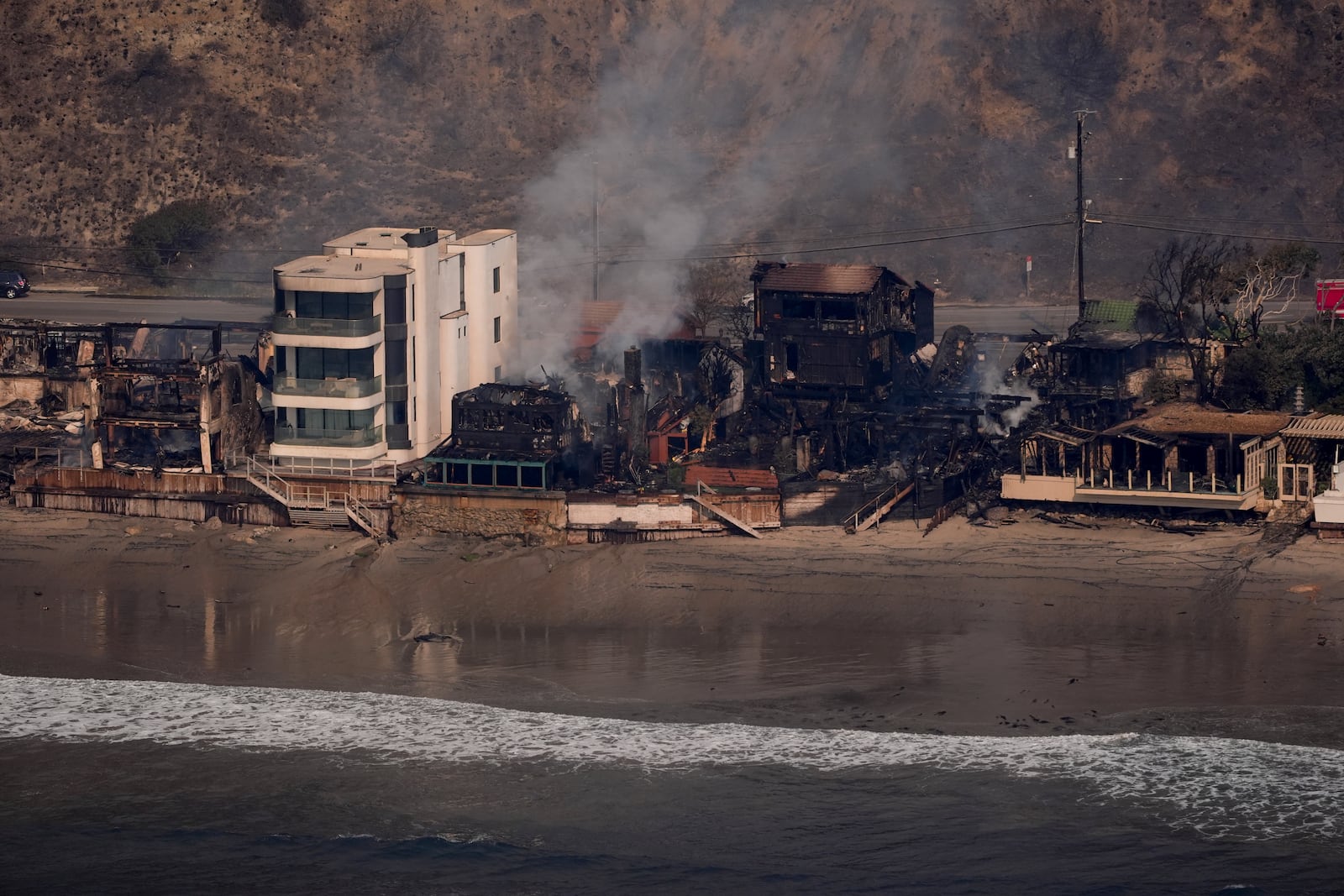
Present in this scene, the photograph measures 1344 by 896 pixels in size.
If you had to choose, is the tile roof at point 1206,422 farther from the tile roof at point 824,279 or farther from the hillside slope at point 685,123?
the hillside slope at point 685,123

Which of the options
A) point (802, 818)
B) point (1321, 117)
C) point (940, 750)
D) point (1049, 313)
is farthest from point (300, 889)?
point (1321, 117)

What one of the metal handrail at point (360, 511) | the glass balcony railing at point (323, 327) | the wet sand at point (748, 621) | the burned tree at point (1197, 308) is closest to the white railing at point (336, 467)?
the metal handrail at point (360, 511)

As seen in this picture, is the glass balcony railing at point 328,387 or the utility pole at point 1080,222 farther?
the utility pole at point 1080,222

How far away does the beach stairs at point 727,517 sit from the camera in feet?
227

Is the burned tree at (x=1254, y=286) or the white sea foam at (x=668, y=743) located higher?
the burned tree at (x=1254, y=286)

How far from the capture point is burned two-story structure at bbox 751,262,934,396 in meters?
80.5

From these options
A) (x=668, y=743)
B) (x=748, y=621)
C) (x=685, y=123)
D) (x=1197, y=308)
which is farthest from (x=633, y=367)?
(x=685, y=123)

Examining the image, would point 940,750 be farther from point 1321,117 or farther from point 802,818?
point 1321,117

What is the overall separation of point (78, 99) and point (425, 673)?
2860 inches

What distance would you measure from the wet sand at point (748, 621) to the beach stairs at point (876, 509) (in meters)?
0.62

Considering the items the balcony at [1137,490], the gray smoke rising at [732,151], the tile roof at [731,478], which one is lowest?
the balcony at [1137,490]

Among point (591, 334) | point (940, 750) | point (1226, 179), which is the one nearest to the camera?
point (940, 750)

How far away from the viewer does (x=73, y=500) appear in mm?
73875

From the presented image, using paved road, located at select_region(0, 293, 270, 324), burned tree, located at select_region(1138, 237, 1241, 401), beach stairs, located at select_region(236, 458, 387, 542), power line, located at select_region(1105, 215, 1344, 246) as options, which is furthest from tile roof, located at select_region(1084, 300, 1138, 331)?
paved road, located at select_region(0, 293, 270, 324)
